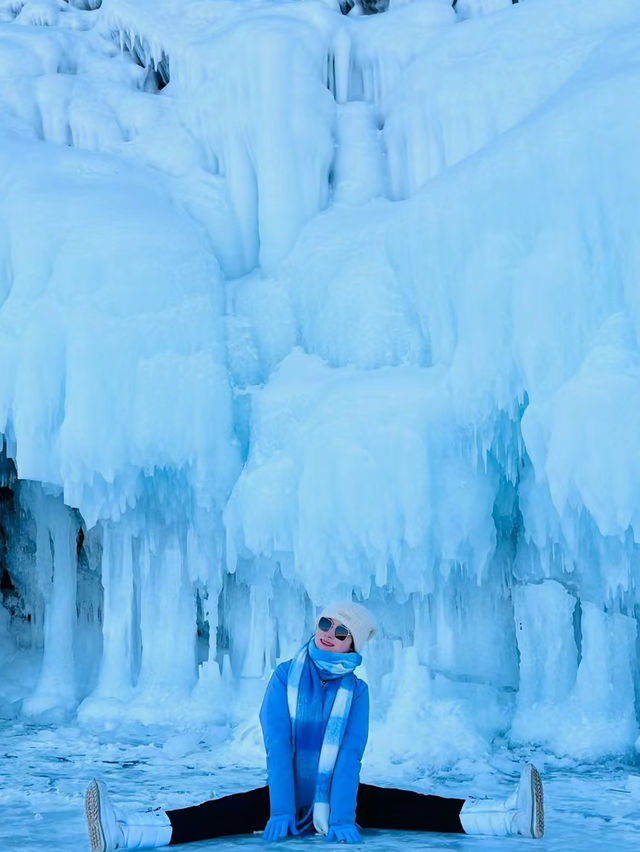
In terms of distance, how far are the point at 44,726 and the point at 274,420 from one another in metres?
2.85

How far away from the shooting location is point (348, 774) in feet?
12.2

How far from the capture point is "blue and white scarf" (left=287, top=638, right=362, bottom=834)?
3762mm

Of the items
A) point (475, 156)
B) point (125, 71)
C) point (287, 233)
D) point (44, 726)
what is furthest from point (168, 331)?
point (125, 71)

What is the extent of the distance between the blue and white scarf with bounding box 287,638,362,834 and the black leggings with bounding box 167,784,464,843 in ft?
0.72

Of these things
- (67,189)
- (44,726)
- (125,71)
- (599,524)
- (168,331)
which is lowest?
(44,726)

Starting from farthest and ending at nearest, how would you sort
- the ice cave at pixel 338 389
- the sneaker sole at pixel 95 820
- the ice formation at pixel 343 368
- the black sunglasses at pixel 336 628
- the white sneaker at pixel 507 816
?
the ice formation at pixel 343 368
the ice cave at pixel 338 389
the white sneaker at pixel 507 816
the black sunglasses at pixel 336 628
the sneaker sole at pixel 95 820

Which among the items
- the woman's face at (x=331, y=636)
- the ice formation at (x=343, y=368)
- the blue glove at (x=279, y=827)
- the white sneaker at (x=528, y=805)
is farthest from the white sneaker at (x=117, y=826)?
the ice formation at (x=343, y=368)

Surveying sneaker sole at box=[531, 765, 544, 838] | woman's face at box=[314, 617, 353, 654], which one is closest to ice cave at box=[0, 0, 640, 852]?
sneaker sole at box=[531, 765, 544, 838]

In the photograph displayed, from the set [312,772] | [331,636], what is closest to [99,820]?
[312,772]

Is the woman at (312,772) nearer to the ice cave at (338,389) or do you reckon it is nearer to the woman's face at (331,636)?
the woman's face at (331,636)

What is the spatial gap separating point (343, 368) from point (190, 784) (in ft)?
10.2

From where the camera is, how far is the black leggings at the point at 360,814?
3.86 metres

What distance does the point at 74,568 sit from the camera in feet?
30.7

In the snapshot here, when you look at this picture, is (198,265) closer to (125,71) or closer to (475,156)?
(475,156)
